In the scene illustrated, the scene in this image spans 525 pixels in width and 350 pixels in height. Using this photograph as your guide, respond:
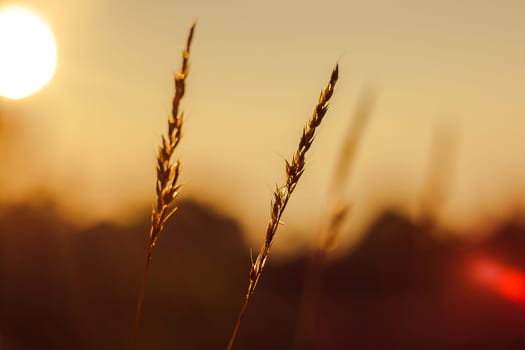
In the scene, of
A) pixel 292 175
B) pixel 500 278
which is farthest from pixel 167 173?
pixel 500 278

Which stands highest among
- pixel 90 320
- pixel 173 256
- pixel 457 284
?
pixel 457 284

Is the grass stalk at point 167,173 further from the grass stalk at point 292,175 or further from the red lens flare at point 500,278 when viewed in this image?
the red lens flare at point 500,278

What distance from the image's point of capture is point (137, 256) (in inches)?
360

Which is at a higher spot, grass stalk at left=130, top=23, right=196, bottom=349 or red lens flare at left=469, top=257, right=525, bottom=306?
grass stalk at left=130, top=23, right=196, bottom=349

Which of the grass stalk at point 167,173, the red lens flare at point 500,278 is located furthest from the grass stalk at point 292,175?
the red lens flare at point 500,278

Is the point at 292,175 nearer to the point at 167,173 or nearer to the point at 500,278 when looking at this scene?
the point at 167,173

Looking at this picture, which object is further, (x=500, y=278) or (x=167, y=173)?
(x=500, y=278)

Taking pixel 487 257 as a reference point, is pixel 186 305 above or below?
below

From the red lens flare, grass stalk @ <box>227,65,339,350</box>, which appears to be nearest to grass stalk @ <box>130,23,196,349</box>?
grass stalk @ <box>227,65,339,350</box>

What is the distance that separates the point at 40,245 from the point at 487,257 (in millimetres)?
6701

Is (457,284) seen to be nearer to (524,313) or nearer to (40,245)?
(524,313)

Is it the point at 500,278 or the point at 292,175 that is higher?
the point at 292,175

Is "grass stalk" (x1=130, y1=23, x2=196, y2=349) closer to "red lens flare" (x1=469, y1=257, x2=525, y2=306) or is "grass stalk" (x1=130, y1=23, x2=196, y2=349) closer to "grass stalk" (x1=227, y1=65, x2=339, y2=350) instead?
"grass stalk" (x1=227, y1=65, x2=339, y2=350)

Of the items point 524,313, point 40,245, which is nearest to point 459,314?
point 524,313
